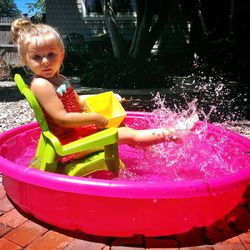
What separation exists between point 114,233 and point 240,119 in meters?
4.04

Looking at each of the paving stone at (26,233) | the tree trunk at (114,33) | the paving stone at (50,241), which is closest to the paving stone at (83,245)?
the paving stone at (50,241)

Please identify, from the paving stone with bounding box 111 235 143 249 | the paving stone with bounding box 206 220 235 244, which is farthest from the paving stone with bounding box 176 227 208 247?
the paving stone with bounding box 111 235 143 249

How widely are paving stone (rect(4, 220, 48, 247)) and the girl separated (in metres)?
0.60

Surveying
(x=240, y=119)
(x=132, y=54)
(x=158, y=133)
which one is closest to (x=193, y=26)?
(x=132, y=54)

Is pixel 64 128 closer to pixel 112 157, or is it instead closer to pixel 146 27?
pixel 112 157

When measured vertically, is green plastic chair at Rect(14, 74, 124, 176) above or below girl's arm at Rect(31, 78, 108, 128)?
below

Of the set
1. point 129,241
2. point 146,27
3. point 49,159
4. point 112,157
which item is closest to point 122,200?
point 129,241

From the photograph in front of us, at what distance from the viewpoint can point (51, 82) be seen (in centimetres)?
258

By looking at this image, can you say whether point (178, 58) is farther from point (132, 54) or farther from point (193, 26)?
point (132, 54)

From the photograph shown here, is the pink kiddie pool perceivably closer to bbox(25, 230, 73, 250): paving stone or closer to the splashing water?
bbox(25, 230, 73, 250): paving stone

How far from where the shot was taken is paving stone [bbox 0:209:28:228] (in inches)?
93.0

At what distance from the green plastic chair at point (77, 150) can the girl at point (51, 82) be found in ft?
0.33

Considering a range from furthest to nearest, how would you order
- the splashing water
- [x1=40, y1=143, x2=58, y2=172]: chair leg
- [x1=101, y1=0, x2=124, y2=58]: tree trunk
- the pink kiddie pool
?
1. [x1=101, y1=0, x2=124, y2=58]: tree trunk
2. the splashing water
3. [x1=40, y1=143, x2=58, y2=172]: chair leg
4. the pink kiddie pool

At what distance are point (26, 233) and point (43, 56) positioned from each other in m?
1.14
